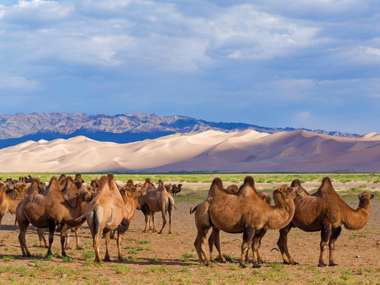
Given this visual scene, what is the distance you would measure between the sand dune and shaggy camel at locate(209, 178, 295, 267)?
12193cm

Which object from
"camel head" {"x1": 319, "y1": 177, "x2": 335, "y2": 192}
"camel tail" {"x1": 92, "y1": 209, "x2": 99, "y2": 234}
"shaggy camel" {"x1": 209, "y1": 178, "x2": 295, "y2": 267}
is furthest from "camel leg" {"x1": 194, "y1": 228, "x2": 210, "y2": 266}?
"camel head" {"x1": 319, "y1": 177, "x2": 335, "y2": 192}

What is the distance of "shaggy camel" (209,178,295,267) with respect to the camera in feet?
48.5

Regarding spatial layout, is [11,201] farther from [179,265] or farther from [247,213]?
[247,213]

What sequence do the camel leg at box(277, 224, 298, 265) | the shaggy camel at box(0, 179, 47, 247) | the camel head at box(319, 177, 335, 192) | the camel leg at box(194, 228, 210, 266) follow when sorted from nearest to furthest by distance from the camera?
the camel leg at box(194, 228, 210, 266) < the camel head at box(319, 177, 335, 192) < the camel leg at box(277, 224, 298, 265) < the shaggy camel at box(0, 179, 47, 247)

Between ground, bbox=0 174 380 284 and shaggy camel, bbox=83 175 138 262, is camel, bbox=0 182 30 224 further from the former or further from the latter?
shaggy camel, bbox=83 175 138 262

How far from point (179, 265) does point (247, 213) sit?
6.70 feet

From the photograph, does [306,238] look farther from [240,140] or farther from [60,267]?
[240,140]

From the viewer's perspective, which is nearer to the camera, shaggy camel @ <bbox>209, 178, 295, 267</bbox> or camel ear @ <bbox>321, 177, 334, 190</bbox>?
shaggy camel @ <bbox>209, 178, 295, 267</bbox>

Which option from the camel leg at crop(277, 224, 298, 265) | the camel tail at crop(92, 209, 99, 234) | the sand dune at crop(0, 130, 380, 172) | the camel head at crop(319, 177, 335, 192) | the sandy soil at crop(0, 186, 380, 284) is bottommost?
the sandy soil at crop(0, 186, 380, 284)

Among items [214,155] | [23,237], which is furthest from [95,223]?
[214,155]

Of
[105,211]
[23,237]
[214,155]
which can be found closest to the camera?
[105,211]

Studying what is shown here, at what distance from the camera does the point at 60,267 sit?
48.2ft

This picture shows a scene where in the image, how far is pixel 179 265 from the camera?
15.7 metres

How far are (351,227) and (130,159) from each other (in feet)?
499
